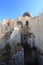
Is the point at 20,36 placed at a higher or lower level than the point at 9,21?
lower

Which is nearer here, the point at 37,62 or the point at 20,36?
the point at 37,62

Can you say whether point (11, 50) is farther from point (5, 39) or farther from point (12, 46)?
point (5, 39)

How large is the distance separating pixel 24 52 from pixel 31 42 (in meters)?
2.44

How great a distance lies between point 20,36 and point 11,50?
93.7 inches

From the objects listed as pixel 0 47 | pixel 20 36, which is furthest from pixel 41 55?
pixel 0 47

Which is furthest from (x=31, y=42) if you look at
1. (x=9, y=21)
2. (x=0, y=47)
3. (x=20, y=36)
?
(x=9, y=21)

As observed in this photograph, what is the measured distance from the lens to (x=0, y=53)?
14.0 metres

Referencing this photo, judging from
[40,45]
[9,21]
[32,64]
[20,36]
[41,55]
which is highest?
[9,21]

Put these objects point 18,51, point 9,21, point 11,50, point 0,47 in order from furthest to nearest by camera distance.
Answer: point 9,21
point 0,47
point 11,50
point 18,51

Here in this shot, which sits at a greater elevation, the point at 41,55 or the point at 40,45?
the point at 40,45

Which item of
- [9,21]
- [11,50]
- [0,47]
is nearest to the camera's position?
[11,50]

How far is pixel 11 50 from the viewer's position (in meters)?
13.9

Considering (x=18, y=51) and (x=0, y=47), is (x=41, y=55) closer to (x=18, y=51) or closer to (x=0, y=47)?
(x=18, y=51)

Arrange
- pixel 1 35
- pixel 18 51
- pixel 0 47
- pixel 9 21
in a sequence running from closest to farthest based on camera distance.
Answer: pixel 18 51
pixel 0 47
pixel 1 35
pixel 9 21
